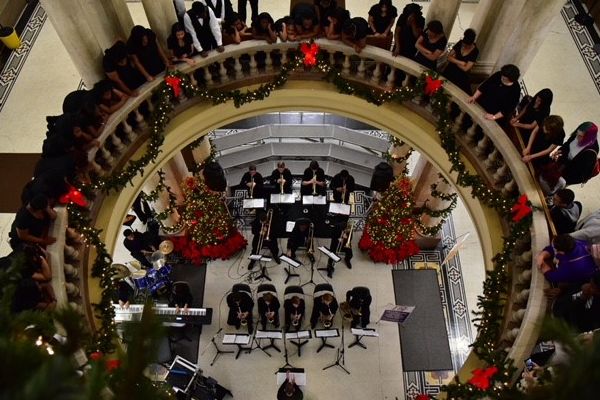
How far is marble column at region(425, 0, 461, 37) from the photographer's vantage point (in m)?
8.76

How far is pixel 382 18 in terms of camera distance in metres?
8.96

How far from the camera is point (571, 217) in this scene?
7375 millimetres

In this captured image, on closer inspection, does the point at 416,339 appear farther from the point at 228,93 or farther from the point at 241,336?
the point at 228,93

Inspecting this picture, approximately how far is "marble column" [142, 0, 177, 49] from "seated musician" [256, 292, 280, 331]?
5.00 metres

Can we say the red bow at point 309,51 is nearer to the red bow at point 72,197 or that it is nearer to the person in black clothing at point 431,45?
the person in black clothing at point 431,45

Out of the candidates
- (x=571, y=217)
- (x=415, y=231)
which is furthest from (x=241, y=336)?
(x=571, y=217)

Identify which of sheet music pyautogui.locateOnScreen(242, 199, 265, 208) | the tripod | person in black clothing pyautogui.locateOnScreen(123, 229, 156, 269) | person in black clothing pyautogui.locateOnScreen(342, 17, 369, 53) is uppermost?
person in black clothing pyautogui.locateOnScreen(342, 17, 369, 53)

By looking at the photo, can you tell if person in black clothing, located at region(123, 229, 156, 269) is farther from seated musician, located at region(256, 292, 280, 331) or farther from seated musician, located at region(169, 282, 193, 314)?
seated musician, located at region(256, 292, 280, 331)

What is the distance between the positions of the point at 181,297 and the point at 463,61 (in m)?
6.89

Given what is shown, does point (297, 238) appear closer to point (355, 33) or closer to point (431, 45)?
point (355, 33)

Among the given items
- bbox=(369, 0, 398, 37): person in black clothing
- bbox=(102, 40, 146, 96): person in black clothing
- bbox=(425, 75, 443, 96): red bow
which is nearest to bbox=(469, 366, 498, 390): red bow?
bbox=(425, 75, 443, 96): red bow

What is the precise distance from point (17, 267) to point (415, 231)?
35.9 ft

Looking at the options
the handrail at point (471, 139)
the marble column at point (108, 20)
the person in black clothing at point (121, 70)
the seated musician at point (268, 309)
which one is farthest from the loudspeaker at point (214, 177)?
the marble column at point (108, 20)

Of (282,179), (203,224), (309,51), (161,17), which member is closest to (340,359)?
(282,179)
